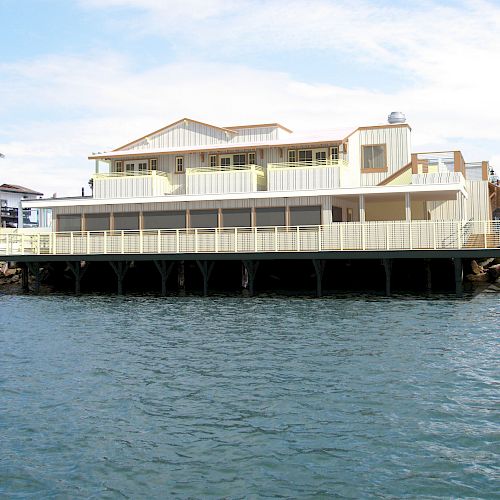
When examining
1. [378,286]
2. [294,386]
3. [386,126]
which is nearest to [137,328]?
[294,386]

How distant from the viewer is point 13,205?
9612 centimetres

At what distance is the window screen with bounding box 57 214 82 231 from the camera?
42.9 m

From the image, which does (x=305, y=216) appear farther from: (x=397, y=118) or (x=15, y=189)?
(x=15, y=189)

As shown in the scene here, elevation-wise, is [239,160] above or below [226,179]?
above

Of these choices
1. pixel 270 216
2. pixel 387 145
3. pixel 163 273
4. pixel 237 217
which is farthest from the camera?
pixel 387 145

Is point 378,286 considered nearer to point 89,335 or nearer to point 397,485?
point 89,335

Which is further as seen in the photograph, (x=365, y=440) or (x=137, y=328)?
(x=137, y=328)

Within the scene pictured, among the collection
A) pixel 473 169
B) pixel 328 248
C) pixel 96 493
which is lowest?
pixel 96 493

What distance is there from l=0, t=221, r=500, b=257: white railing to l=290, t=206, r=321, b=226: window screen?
488mm

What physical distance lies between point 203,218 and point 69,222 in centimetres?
876

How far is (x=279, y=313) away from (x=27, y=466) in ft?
61.2

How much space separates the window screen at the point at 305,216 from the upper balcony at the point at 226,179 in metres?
2.97

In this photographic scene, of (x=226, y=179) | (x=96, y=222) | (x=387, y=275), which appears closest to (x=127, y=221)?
(x=96, y=222)

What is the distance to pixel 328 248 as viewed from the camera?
35.5 m
